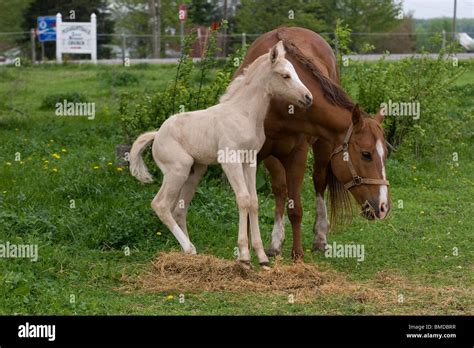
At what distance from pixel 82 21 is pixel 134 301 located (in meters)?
25.6

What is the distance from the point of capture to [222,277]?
7117 millimetres

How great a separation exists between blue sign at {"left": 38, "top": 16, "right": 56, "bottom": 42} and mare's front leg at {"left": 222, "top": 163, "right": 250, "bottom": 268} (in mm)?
22213

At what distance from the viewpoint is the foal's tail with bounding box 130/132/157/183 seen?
7.81 m

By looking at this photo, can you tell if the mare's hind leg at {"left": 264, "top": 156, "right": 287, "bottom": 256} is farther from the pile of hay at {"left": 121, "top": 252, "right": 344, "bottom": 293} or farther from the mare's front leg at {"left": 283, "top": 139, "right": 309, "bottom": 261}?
the pile of hay at {"left": 121, "top": 252, "right": 344, "bottom": 293}

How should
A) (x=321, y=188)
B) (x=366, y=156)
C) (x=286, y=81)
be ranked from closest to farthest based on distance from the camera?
(x=286, y=81)
(x=366, y=156)
(x=321, y=188)

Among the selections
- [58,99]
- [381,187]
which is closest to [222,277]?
[381,187]

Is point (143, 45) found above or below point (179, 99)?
above

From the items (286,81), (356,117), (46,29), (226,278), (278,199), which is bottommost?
(226,278)

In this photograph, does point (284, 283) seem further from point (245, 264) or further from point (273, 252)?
point (273, 252)

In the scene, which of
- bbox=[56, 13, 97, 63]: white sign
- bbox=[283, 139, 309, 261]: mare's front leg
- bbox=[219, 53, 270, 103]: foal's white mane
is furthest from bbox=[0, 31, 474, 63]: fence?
bbox=[219, 53, 270, 103]: foal's white mane

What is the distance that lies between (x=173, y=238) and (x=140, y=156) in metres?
1.01

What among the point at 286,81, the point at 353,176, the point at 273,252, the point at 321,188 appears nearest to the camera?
the point at 286,81

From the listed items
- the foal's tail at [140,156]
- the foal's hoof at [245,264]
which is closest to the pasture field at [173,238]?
the foal's hoof at [245,264]

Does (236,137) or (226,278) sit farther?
(236,137)
